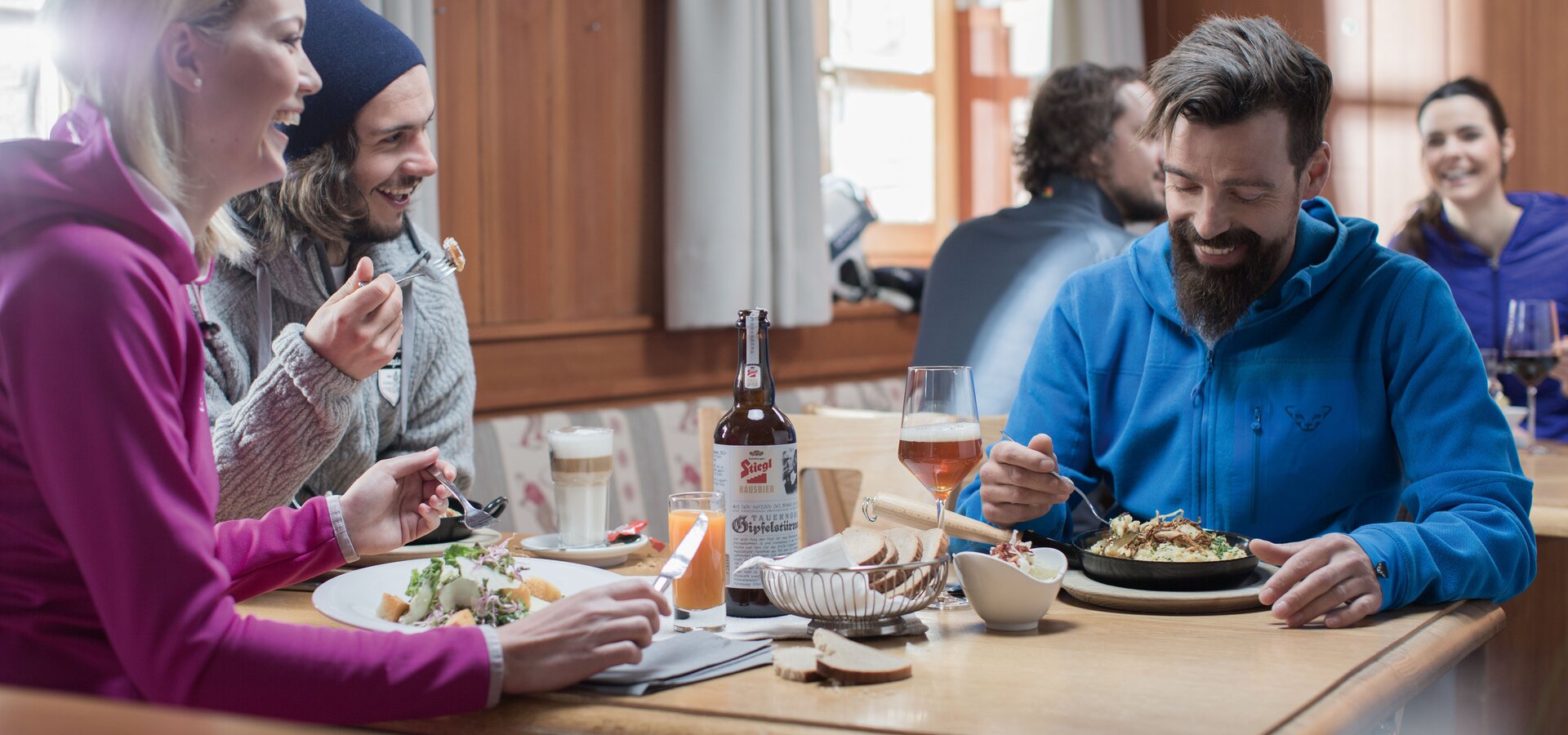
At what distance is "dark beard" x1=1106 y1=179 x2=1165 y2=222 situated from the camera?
341 centimetres

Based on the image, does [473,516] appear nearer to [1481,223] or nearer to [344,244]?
[344,244]

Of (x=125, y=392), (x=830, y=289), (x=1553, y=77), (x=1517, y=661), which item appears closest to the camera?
(x=125, y=392)

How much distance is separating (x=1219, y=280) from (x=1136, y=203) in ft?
5.81

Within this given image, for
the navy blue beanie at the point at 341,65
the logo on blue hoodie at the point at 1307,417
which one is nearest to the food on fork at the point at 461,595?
the navy blue beanie at the point at 341,65

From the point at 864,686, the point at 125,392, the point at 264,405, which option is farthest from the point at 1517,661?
the point at 125,392

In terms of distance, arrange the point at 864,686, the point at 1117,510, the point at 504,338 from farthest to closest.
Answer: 1. the point at 504,338
2. the point at 1117,510
3. the point at 864,686

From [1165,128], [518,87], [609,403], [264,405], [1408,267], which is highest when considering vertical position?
[518,87]

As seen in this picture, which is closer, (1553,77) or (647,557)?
(647,557)

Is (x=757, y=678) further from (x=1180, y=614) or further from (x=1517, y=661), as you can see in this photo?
(x=1517, y=661)

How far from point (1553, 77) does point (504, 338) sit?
12.9 feet

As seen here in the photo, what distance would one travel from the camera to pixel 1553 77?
16.0 feet

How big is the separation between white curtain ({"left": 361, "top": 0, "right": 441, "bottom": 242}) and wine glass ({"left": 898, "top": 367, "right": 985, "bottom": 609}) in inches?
69.3

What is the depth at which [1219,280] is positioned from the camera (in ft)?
5.70

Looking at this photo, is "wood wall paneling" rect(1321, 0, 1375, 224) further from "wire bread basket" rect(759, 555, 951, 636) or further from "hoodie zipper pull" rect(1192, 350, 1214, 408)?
"wire bread basket" rect(759, 555, 951, 636)
